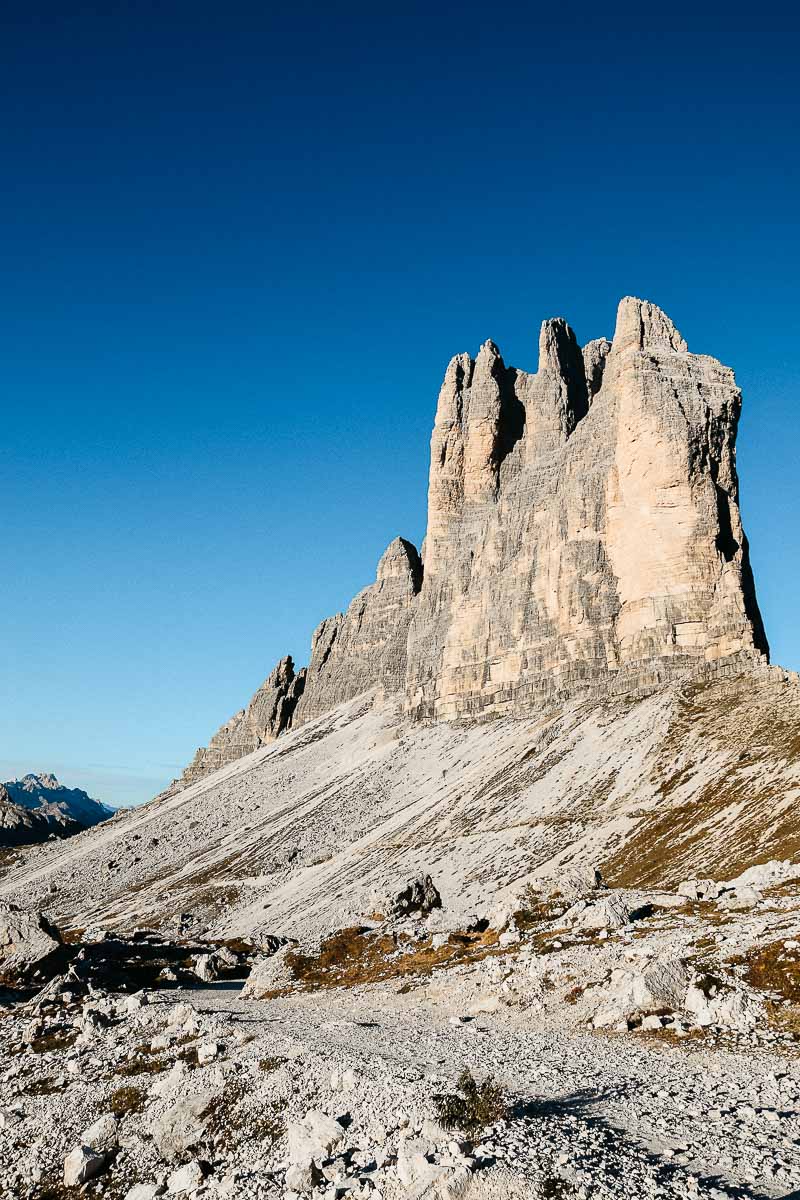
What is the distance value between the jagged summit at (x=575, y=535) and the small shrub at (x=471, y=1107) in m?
79.9

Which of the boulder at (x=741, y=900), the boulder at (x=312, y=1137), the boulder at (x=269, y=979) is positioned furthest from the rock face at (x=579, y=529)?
the boulder at (x=312, y=1137)

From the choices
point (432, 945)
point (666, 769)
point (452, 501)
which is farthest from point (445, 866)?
point (452, 501)

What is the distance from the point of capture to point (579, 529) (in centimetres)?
11562

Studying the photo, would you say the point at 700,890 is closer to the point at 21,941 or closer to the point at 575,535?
the point at 21,941

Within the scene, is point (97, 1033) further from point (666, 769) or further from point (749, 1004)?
point (666, 769)

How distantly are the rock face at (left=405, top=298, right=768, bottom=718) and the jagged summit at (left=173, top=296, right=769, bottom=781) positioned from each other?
0.23 meters

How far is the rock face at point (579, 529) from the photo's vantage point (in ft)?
321

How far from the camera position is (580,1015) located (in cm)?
2325

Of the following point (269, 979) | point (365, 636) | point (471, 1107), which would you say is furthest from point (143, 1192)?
point (365, 636)

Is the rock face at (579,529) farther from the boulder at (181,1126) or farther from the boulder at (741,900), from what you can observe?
the boulder at (181,1126)

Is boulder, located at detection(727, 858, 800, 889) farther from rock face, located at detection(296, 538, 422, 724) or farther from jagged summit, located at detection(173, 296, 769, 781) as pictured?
rock face, located at detection(296, 538, 422, 724)

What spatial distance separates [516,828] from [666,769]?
524 inches

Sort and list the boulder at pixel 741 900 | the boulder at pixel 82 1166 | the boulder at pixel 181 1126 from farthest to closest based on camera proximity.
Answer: the boulder at pixel 741 900, the boulder at pixel 181 1126, the boulder at pixel 82 1166

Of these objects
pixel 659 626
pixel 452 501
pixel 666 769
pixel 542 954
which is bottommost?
pixel 542 954
